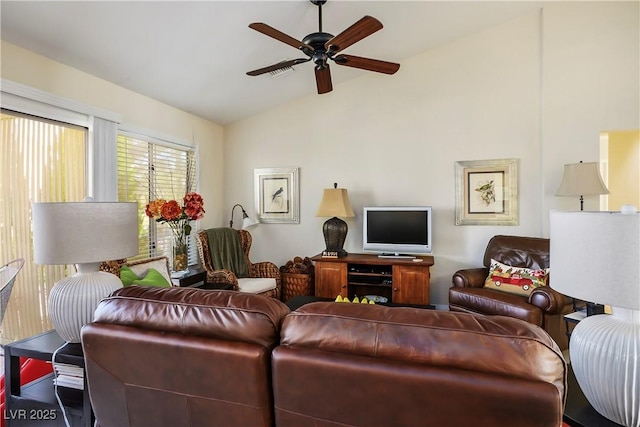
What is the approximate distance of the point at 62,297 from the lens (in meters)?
1.57

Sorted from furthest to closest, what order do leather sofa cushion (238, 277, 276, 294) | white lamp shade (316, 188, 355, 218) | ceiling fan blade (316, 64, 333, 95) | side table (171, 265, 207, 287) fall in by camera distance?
1. white lamp shade (316, 188, 355, 218)
2. leather sofa cushion (238, 277, 276, 294)
3. side table (171, 265, 207, 287)
4. ceiling fan blade (316, 64, 333, 95)

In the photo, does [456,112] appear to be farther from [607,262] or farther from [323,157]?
[607,262]

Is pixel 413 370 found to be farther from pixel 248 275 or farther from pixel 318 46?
pixel 248 275

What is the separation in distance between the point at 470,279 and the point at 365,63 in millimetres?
2294

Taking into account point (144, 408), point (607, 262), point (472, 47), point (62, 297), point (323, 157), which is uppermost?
point (472, 47)

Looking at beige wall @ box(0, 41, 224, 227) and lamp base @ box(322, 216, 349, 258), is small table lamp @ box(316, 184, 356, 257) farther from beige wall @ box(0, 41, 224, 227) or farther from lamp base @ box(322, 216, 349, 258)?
beige wall @ box(0, 41, 224, 227)

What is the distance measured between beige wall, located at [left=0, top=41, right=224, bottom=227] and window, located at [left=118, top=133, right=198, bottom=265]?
0.55ft

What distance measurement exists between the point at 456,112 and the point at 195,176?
3.26m

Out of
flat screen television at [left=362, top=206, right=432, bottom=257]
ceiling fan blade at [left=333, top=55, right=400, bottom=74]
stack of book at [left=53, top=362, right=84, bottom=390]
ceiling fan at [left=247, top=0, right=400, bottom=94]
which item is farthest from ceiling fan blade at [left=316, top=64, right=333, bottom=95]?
stack of book at [left=53, top=362, right=84, bottom=390]

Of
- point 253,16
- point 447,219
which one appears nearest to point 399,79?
point 447,219

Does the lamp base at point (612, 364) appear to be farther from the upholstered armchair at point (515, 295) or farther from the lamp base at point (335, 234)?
the lamp base at point (335, 234)

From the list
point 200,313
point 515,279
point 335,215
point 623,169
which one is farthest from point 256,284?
point 623,169

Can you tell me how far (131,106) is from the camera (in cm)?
325

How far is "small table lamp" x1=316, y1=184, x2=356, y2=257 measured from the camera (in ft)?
13.4
